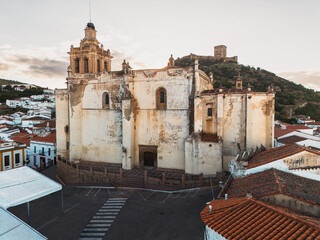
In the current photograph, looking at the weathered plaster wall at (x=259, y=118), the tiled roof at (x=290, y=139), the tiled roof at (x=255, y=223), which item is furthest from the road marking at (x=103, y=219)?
the tiled roof at (x=290, y=139)

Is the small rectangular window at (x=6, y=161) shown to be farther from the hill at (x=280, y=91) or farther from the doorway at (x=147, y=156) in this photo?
the hill at (x=280, y=91)

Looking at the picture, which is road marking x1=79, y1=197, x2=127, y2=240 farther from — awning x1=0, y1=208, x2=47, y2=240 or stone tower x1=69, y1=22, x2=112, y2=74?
stone tower x1=69, y1=22, x2=112, y2=74

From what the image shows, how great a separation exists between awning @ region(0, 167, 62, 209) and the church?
7845 millimetres

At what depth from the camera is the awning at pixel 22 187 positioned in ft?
33.6

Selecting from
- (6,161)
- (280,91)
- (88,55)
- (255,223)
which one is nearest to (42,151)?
(6,161)

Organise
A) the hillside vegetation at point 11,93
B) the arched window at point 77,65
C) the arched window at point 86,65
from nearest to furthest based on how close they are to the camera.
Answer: the arched window at point 86,65 → the arched window at point 77,65 → the hillside vegetation at point 11,93

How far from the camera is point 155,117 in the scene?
19.4 meters

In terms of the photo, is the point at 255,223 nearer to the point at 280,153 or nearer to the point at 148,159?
the point at 280,153

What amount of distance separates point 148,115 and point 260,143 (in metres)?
9.53

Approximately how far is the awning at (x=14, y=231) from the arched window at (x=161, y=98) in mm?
13156

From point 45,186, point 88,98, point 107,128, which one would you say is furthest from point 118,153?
point 45,186

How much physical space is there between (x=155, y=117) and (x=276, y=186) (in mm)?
11711

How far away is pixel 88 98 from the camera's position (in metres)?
21.7

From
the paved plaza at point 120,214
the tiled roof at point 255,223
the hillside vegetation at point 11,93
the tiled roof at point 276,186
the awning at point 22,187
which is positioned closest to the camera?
the tiled roof at point 255,223
